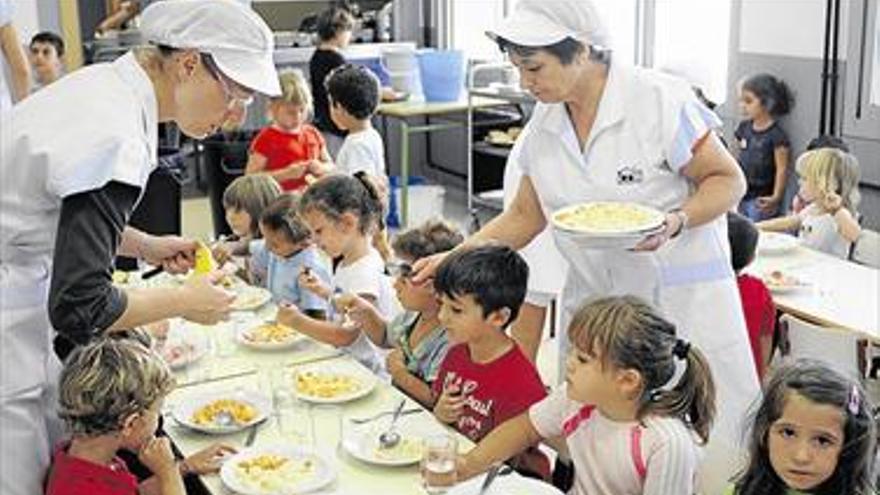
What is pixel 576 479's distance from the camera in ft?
6.95

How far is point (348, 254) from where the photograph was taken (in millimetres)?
3045

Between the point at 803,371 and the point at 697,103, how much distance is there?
736mm

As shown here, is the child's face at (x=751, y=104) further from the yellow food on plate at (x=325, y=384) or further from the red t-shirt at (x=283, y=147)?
the yellow food on plate at (x=325, y=384)

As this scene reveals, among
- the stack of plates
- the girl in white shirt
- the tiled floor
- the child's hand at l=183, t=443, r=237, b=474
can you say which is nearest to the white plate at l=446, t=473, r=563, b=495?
the girl in white shirt

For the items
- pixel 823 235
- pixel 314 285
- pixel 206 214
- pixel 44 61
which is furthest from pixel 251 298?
pixel 206 214

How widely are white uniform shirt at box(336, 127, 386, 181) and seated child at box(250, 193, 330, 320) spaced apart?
116cm

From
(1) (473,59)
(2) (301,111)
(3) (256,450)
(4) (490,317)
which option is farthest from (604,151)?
(1) (473,59)

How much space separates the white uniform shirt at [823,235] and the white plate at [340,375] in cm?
226

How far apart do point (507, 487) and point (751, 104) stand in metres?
3.78

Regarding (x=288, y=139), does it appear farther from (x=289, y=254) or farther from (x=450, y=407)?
(x=450, y=407)

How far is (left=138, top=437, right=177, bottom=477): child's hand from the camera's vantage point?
197 cm

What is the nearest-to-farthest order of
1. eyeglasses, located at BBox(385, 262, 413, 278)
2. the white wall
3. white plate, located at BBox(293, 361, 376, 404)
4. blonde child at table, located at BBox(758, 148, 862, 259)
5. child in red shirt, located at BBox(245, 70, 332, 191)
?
white plate, located at BBox(293, 361, 376, 404), eyeglasses, located at BBox(385, 262, 413, 278), blonde child at table, located at BBox(758, 148, 862, 259), child in red shirt, located at BBox(245, 70, 332, 191), the white wall

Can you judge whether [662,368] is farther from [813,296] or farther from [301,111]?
[301,111]

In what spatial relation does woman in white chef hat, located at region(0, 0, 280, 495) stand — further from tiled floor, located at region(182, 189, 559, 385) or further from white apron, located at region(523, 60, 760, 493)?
tiled floor, located at region(182, 189, 559, 385)
